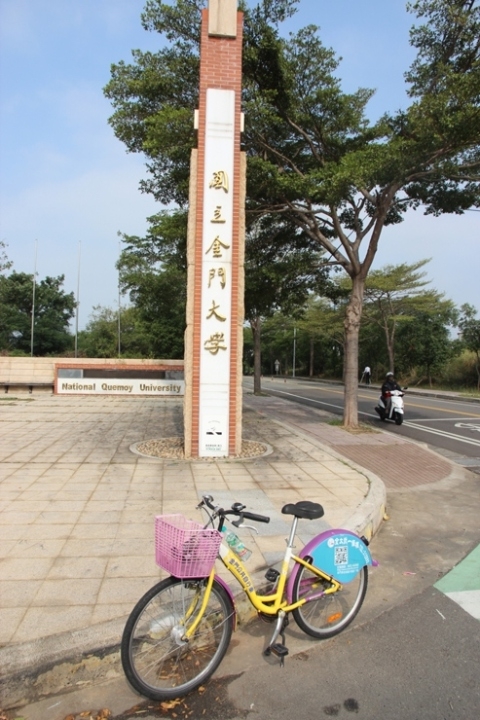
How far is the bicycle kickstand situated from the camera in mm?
2783

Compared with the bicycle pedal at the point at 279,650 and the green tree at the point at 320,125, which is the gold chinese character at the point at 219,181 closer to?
the green tree at the point at 320,125

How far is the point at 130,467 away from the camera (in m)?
7.27

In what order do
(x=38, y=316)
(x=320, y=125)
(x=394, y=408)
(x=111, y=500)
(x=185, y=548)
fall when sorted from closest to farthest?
(x=185, y=548), (x=111, y=500), (x=320, y=125), (x=394, y=408), (x=38, y=316)

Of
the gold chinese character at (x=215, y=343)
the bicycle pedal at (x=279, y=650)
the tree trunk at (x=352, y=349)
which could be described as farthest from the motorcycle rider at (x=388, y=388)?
the bicycle pedal at (x=279, y=650)

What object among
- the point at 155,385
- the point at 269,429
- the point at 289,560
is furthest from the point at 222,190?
the point at 155,385

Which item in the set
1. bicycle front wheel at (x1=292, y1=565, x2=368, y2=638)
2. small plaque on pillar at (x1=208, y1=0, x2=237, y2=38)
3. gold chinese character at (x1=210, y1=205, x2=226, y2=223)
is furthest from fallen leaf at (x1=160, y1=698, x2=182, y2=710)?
small plaque on pillar at (x1=208, y1=0, x2=237, y2=38)

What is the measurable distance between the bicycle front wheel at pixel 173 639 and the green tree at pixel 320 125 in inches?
333

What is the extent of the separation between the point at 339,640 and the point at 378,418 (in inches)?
500

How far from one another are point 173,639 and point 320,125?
1122cm

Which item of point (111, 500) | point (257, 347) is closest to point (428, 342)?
point (257, 347)

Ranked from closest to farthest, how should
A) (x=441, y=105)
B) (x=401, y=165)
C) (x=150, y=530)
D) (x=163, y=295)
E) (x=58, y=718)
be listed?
(x=58, y=718), (x=150, y=530), (x=441, y=105), (x=401, y=165), (x=163, y=295)

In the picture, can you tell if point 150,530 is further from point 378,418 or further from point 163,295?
point 163,295

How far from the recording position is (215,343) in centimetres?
820

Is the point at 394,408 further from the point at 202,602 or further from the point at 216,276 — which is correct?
the point at 202,602
